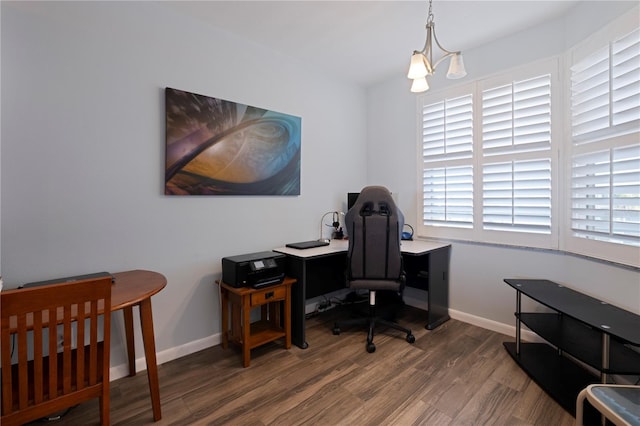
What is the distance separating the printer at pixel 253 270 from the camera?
221 cm

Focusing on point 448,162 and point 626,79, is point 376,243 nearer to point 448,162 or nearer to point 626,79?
point 448,162

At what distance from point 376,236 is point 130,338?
6.41 feet

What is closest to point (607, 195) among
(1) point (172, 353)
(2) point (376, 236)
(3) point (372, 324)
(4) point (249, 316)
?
(2) point (376, 236)

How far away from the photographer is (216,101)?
2389mm

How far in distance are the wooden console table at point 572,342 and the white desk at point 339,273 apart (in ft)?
2.10

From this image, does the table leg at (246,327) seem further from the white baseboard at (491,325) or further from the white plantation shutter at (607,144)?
the white plantation shutter at (607,144)

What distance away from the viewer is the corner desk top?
2547 mm

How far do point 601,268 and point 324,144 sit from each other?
2.58m

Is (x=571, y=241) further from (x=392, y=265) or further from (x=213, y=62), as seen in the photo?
(x=213, y=62)

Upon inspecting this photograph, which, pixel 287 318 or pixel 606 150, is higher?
pixel 606 150

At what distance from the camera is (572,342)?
1.88 metres

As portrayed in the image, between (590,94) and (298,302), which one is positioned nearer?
(590,94)

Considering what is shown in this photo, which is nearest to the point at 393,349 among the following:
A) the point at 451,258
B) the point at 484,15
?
the point at 451,258

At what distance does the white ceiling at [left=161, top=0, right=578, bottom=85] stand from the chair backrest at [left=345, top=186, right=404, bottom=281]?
4.48ft
